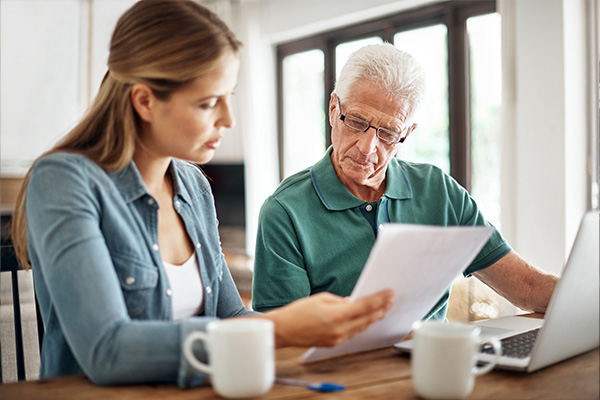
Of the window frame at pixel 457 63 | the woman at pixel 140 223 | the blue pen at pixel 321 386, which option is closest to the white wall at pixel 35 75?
the window frame at pixel 457 63

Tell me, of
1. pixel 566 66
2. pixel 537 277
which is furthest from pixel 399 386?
pixel 566 66

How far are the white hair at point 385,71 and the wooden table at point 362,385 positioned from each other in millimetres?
751

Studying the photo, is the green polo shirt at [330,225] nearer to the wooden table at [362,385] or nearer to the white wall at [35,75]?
the wooden table at [362,385]

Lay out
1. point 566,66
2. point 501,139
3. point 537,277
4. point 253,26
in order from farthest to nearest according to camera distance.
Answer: point 253,26 → point 501,139 → point 566,66 → point 537,277

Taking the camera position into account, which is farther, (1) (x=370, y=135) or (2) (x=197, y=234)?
(1) (x=370, y=135)

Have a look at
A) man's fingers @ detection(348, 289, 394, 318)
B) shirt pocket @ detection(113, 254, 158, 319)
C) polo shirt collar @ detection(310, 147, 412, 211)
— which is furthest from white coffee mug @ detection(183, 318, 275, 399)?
polo shirt collar @ detection(310, 147, 412, 211)

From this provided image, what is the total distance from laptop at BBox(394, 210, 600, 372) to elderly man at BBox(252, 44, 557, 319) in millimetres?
425

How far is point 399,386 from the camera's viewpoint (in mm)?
904

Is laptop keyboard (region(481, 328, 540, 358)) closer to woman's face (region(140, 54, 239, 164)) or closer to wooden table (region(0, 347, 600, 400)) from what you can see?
wooden table (region(0, 347, 600, 400))

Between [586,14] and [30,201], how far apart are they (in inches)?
132

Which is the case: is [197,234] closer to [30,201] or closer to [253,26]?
[30,201]

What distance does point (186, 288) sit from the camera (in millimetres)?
1197

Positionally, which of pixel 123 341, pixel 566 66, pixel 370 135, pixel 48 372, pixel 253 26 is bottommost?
pixel 48 372

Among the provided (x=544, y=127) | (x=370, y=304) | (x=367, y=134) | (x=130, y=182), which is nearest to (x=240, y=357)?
(x=370, y=304)
